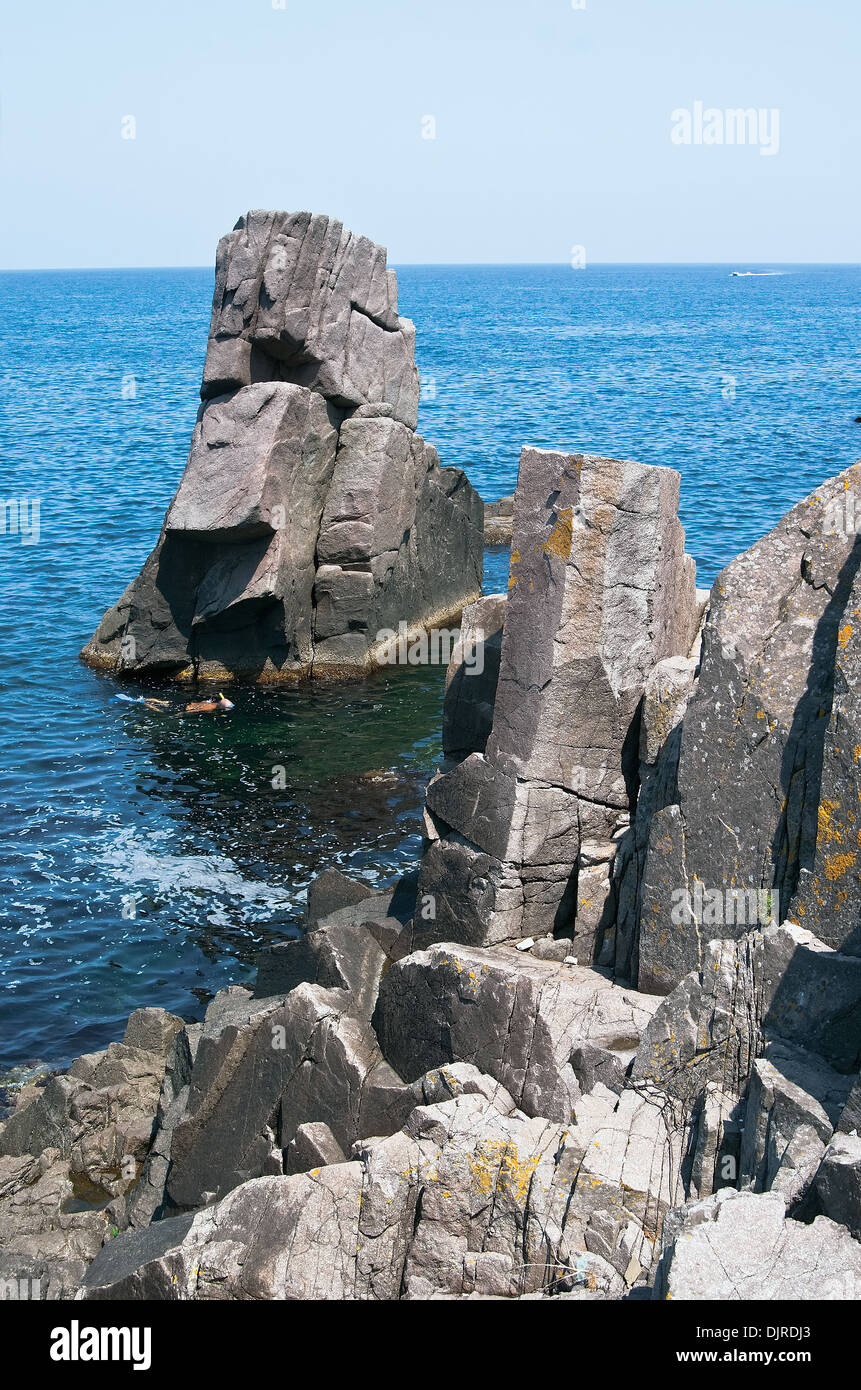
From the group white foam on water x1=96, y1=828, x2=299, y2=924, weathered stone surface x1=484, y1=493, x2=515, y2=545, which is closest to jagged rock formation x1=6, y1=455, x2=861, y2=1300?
white foam on water x1=96, y1=828, x2=299, y2=924

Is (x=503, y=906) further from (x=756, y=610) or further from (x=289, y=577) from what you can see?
(x=289, y=577)

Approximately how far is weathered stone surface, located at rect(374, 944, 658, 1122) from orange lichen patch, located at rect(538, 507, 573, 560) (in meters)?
4.41

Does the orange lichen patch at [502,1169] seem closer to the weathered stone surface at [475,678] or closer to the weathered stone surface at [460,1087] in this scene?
the weathered stone surface at [460,1087]

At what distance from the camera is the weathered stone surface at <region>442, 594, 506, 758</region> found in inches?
655

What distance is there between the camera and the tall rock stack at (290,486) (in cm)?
2731

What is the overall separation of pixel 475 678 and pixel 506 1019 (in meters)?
6.48

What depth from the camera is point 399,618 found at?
102 feet

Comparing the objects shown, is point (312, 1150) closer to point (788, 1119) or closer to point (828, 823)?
point (788, 1119)

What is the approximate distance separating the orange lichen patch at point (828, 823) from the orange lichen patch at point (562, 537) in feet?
15.0

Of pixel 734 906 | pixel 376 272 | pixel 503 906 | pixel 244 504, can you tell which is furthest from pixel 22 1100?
pixel 376 272

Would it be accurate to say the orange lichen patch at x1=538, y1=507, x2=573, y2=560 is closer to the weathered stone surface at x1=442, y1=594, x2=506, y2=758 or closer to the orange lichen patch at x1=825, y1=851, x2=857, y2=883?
the weathered stone surface at x1=442, y1=594, x2=506, y2=758

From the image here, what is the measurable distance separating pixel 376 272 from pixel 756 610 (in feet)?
69.9

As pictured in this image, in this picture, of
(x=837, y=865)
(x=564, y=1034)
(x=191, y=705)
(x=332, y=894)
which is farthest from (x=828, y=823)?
(x=191, y=705)
